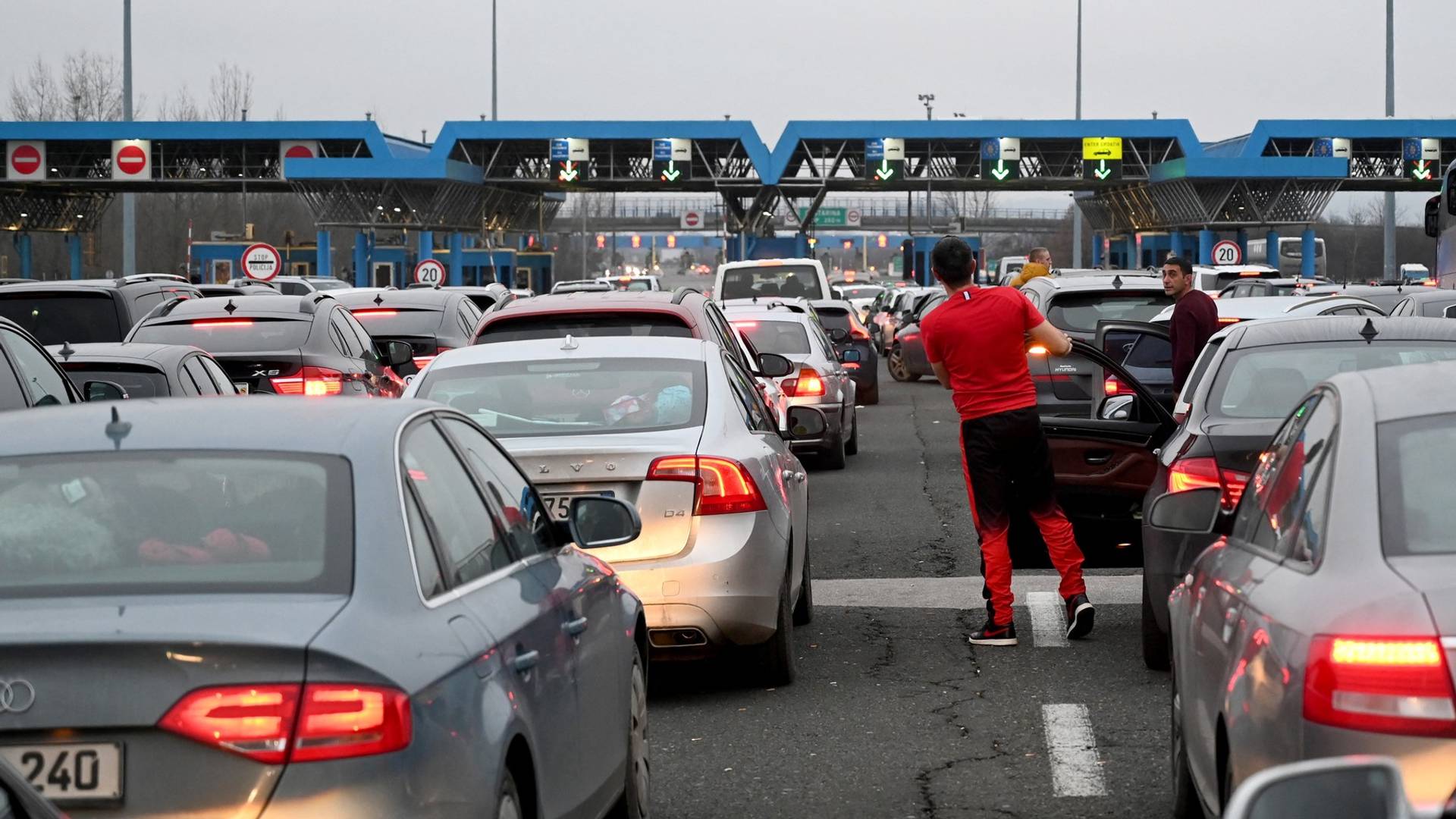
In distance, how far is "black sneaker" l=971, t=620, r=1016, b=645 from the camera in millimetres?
9391

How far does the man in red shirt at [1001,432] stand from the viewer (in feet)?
30.7

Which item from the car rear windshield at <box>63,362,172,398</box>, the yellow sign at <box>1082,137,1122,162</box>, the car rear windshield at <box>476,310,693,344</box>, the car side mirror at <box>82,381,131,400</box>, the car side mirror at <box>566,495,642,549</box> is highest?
the yellow sign at <box>1082,137,1122,162</box>

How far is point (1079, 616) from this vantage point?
940 centimetres

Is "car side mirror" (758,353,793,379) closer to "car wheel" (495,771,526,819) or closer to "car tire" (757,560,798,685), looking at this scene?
"car tire" (757,560,798,685)

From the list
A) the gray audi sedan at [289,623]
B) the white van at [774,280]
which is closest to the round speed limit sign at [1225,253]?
the white van at [774,280]

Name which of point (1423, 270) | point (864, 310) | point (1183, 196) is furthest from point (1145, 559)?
point (1423, 270)

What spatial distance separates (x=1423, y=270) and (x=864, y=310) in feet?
116

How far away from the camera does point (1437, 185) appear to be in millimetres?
70688

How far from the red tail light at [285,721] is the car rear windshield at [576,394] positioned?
4731mm

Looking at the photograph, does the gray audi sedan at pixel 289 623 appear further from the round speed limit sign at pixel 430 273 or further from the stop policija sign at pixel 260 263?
the round speed limit sign at pixel 430 273

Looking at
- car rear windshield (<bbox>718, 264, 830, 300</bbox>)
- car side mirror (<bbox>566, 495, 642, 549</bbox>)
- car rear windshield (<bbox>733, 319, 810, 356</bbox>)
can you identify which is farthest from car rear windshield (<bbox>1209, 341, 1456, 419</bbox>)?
car rear windshield (<bbox>718, 264, 830, 300</bbox>)

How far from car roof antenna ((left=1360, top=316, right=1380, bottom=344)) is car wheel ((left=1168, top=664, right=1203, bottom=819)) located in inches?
123

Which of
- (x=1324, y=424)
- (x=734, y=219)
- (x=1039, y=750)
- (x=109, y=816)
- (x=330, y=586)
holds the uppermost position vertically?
(x=734, y=219)

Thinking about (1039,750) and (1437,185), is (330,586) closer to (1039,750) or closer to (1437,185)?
(1039,750)
